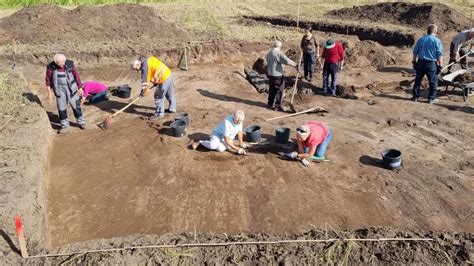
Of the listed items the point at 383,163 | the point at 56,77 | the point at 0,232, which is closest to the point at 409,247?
the point at 383,163

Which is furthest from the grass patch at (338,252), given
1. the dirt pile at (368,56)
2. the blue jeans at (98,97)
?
the dirt pile at (368,56)

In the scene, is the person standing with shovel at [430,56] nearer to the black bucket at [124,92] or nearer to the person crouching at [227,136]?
the person crouching at [227,136]

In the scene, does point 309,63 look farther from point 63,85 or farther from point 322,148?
point 63,85

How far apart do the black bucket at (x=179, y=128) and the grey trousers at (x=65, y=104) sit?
2288 millimetres

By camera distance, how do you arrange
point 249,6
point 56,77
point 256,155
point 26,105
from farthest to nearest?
point 249,6, point 26,105, point 56,77, point 256,155

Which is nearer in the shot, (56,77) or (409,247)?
(409,247)

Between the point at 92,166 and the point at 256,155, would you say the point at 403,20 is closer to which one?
the point at 256,155

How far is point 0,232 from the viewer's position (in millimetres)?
5684

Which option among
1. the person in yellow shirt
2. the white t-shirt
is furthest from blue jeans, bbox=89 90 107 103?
the white t-shirt

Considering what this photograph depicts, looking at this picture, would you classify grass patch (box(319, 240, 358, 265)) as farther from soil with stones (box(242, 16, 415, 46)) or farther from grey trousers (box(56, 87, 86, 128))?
soil with stones (box(242, 16, 415, 46))

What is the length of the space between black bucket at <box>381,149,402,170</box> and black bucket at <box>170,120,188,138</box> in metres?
4.18

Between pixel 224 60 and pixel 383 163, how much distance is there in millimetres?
8415

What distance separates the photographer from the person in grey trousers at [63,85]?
9015 millimetres

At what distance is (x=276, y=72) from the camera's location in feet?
34.3
